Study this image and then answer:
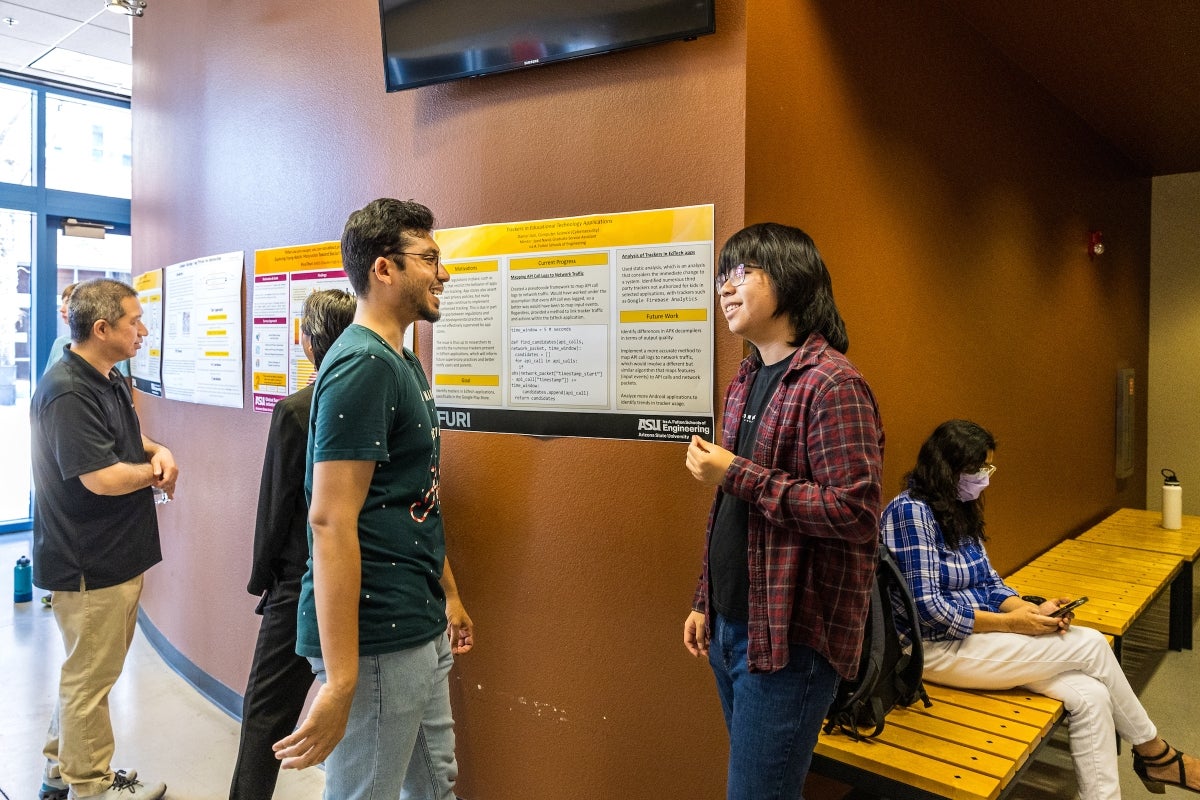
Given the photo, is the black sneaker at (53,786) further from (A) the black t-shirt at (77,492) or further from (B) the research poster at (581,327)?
(B) the research poster at (581,327)

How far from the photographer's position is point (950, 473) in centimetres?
241

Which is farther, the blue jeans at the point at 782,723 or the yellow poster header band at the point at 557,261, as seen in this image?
the yellow poster header band at the point at 557,261

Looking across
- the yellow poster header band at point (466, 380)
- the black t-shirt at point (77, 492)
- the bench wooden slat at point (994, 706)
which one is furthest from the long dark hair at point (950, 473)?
the black t-shirt at point (77, 492)

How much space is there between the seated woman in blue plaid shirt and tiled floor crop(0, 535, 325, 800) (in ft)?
7.04

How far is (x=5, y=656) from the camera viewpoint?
3705mm

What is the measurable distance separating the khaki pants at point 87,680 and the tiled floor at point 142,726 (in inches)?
11.6

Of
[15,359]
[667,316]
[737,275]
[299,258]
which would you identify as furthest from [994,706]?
[15,359]

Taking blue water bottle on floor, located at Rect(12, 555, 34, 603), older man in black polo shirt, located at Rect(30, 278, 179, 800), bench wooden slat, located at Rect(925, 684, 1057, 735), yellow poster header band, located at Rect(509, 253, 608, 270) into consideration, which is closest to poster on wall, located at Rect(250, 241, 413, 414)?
older man in black polo shirt, located at Rect(30, 278, 179, 800)

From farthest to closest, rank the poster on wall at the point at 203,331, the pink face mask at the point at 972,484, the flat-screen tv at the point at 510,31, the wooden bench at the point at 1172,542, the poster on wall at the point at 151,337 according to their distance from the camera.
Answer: the wooden bench at the point at 1172,542 → the poster on wall at the point at 151,337 → the poster on wall at the point at 203,331 → the pink face mask at the point at 972,484 → the flat-screen tv at the point at 510,31

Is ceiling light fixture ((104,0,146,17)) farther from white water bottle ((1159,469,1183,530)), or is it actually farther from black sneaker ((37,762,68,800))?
white water bottle ((1159,469,1183,530))

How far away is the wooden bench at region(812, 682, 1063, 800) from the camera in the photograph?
1757mm

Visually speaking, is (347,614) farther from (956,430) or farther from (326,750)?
(956,430)

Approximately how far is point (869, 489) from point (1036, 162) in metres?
3.41

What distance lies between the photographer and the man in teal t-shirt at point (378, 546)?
51.7 inches
